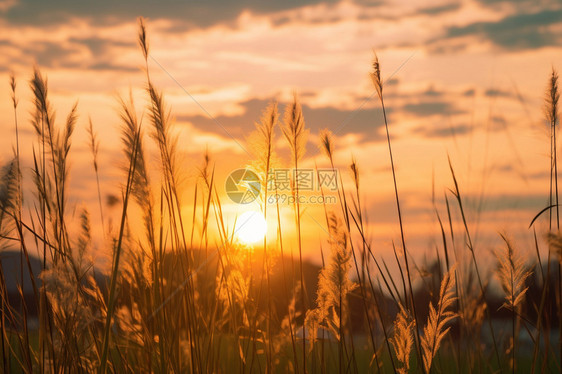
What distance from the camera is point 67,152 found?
7.82ft

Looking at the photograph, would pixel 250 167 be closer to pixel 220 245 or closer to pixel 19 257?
pixel 220 245

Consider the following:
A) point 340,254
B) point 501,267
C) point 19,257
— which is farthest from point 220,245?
point 501,267

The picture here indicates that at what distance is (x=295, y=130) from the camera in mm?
2395

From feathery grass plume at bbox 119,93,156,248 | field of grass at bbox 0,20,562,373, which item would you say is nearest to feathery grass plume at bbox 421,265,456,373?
field of grass at bbox 0,20,562,373

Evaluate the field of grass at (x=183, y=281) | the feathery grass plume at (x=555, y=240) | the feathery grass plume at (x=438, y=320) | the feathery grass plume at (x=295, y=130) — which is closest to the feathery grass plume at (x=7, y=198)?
the field of grass at (x=183, y=281)

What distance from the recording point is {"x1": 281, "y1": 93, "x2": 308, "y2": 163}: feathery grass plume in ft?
7.79

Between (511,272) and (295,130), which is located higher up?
(295,130)

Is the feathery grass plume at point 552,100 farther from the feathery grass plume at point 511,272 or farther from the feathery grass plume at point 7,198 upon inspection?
the feathery grass plume at point 7,198

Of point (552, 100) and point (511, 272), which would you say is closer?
point (511, 272)

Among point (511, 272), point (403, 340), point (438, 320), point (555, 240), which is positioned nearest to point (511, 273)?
point (511, 272)

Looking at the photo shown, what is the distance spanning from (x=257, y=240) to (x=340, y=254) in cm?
87

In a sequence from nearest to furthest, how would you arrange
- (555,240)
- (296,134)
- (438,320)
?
(555,240) → (438,320) → (296,134)

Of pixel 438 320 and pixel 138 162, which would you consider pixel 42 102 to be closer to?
pixel 138 162

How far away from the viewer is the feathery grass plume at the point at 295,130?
2375 millimetres
